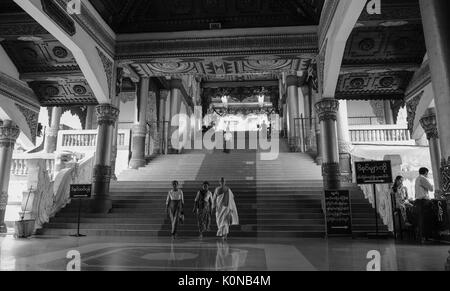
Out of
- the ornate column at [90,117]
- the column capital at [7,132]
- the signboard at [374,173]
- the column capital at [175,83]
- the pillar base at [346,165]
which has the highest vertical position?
the column capital at [175,83]

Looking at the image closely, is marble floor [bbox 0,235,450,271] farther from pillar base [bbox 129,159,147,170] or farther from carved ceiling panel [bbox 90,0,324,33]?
pillar base [bbox 129,159,147,170]

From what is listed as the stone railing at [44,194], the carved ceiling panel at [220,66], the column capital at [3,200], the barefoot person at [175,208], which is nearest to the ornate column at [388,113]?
the carved ceiling panel at [220,66]

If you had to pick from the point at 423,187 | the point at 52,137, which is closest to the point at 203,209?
the point at 423,187

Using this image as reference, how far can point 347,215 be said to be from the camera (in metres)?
7.99

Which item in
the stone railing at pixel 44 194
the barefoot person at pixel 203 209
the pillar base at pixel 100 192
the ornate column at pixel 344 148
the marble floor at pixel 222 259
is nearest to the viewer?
the marble floor at pixel 222 259

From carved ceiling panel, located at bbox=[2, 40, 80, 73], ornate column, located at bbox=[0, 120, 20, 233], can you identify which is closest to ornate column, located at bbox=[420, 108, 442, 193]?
carved ceiling panel, located at bbox=[2, 40, 80, 73]

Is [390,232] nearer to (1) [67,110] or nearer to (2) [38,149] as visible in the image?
(2) [38,149]

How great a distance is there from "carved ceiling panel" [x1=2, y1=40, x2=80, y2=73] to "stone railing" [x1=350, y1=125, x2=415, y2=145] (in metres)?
10.8

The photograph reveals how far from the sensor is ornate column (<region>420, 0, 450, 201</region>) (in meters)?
3.68

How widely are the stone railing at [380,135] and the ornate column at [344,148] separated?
0.70 metres

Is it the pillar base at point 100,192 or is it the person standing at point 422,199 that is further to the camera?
the pillar base at point 100,192

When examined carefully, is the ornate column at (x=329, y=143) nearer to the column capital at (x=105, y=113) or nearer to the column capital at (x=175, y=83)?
the column capital at (x=105, y=113)

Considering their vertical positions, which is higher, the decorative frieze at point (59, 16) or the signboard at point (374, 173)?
the decorative frieze at point (59, 16)

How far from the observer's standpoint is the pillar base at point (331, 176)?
9.23 meters
